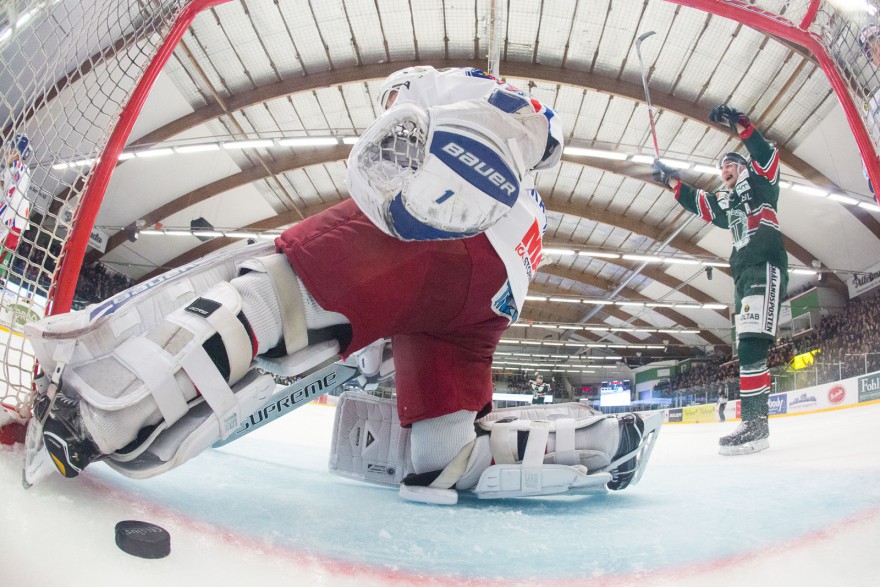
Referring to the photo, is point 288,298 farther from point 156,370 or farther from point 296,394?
point 296,394

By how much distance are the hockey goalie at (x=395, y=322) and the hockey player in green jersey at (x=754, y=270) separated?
42.2 inches

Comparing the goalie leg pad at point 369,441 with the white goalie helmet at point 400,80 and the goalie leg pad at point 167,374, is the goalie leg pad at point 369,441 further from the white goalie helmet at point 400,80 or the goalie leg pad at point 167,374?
the white goalie helmet at point 400,80

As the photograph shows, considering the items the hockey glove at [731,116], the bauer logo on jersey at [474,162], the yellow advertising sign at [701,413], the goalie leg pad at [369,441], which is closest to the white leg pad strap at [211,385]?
the bauer logo on jersey at [474,162]

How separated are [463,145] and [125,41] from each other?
1114 millimetres

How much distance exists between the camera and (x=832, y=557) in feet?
1.98

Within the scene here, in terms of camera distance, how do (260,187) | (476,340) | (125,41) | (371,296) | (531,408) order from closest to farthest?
(371,296)
(476,340)
(125,41)
(531,408)
(260,187)

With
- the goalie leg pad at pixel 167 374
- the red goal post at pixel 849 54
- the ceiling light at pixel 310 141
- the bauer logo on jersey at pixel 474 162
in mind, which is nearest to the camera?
the goalie leg pad at pixel 167 374

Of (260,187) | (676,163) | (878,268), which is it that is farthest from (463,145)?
(878,268)

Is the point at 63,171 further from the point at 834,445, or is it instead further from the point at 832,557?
the point at 834,445

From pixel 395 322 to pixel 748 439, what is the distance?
1.69m

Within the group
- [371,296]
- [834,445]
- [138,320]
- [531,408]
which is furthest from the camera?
[834,445]

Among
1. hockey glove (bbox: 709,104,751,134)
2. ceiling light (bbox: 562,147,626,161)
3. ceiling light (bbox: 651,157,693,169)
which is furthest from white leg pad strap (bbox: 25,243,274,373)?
ceiling light (bbox: 651,157,693,169)

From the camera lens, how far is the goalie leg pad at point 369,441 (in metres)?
1.22

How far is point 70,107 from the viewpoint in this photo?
109 centimetres
